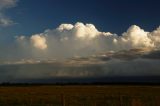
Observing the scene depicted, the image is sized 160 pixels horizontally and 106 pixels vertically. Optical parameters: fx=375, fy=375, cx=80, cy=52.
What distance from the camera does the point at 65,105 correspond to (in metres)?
21.2

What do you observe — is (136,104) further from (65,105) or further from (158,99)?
→ (65,105)

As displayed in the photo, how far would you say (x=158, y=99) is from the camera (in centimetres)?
1903

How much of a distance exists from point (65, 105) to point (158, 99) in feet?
17.4

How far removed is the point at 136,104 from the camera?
18.5 meters

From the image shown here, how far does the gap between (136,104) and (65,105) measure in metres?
4.53

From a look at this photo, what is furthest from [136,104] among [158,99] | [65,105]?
[65,105]

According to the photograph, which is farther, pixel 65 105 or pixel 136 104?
pixel 65 105

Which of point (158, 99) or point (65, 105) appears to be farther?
point (65, 105)

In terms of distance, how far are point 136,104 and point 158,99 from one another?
1338 mm
